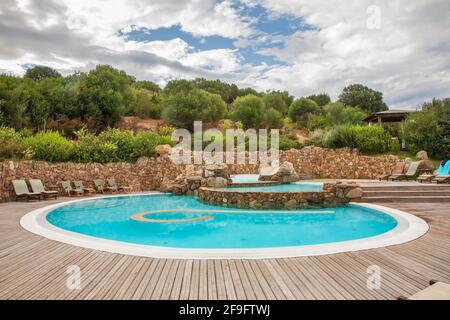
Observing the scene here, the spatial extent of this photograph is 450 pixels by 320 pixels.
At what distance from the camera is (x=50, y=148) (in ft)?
45.3

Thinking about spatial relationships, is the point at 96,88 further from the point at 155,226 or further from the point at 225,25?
the point at 155,226

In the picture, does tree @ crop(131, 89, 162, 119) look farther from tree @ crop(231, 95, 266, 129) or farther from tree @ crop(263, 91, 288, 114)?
tree @ crop(263, 91, 288, 114)

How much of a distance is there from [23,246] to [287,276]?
4149 mm

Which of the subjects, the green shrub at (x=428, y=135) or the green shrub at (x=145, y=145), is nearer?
the green shrub at (x=145, y=145)

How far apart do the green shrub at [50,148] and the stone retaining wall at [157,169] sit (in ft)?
2.03

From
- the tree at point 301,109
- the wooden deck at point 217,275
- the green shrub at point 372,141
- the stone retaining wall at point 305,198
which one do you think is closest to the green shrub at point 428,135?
the green shrub at point 372,141

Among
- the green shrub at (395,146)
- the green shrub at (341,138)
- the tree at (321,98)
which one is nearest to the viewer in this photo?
the green shrub at (395,146)

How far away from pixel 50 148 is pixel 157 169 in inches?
195

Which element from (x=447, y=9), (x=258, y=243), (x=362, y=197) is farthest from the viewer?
(x=362, y=197)

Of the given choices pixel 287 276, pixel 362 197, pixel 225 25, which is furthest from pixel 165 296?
pixel 225 25

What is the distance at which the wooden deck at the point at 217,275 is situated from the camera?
307 centimetres

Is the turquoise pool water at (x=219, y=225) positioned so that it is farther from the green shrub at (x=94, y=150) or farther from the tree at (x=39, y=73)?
the tree at (x=39, y=73)

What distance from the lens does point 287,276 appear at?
3.56 meters

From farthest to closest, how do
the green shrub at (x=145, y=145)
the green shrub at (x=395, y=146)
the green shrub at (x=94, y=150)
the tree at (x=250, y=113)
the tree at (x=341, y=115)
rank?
1. the tree at (x=341, y=115)
2. the tree at (x=250, y=113)
3. the green shrub at (x=395, y=146)
4. the green shrub at (x=145, y=145)
5. the green shrub at (x=94, y=150)
